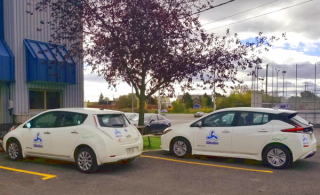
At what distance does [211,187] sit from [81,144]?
327cm

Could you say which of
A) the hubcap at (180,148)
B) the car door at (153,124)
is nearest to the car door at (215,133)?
the hubcap at (180,148)

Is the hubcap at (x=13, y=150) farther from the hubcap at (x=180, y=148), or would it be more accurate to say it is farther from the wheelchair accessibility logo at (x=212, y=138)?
the wheelchair accessibility logo at (x=212, y=138)

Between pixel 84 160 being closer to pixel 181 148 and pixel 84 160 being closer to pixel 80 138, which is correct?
pixel 80 138

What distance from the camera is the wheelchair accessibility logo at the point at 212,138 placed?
9820mm

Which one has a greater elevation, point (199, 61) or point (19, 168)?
point (199, 61)

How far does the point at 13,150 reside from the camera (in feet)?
31.3

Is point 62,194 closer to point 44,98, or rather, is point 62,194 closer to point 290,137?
point 290,137

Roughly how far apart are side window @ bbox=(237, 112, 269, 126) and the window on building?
9.66m

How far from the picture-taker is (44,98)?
1584 centimetres

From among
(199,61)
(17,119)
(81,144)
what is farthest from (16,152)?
(199,61)

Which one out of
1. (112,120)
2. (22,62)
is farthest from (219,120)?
(22,62)

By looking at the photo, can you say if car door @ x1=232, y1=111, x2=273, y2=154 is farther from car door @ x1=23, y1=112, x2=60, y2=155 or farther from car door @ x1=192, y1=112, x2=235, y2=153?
car door @ x1=23, y1=112, x2=60, y2=155

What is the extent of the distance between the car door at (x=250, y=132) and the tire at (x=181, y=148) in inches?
56.8

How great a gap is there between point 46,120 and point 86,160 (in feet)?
5.83
